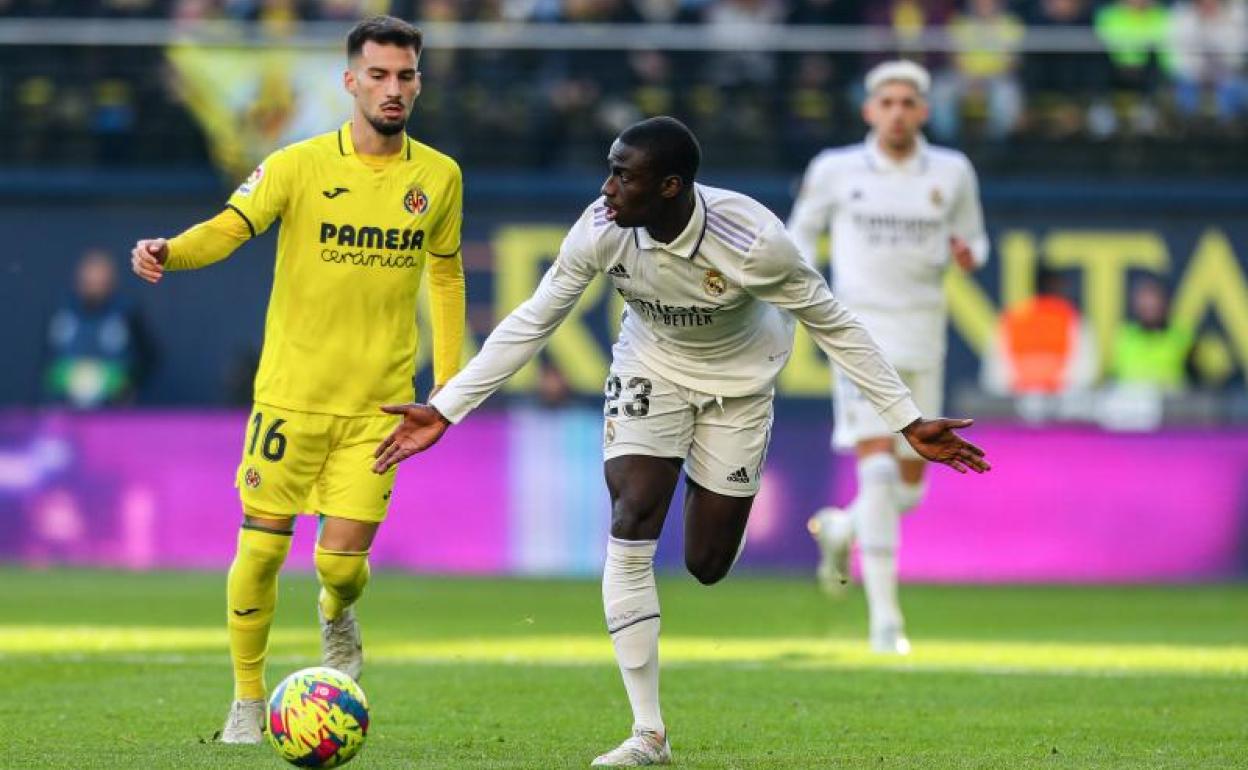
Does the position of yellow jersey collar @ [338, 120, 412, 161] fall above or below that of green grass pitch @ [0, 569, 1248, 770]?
above

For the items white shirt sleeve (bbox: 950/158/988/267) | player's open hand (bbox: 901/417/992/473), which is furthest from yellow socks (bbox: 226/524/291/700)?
white shirt sleeve (bbox: 950/158/988/267)

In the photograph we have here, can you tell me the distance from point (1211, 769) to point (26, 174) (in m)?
15.4

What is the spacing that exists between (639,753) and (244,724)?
1.54 m

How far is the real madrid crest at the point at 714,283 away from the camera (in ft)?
26.6

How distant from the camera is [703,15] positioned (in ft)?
72.7

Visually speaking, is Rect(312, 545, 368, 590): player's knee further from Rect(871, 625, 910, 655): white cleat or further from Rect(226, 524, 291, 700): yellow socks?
Rect(871, 625, 910, 655): white cleat

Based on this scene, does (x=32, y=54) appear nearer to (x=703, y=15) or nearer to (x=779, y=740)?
(x=703, y=15)

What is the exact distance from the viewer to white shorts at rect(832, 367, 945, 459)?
41.3 feet

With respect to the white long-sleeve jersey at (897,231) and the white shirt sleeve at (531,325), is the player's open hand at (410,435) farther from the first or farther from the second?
the white long-sleeve jersey at (897,231)

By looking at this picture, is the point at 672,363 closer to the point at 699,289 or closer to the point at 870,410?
the point at 699,289

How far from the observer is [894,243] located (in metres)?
13.0

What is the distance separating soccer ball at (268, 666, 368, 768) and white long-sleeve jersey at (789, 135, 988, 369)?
607cm

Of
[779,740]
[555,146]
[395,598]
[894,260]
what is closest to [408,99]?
[779,740]

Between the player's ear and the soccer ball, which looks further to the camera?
the player's ear
